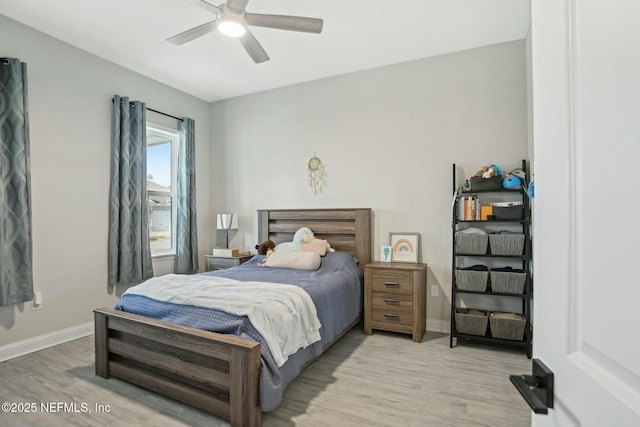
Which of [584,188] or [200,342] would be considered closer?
[584,188]

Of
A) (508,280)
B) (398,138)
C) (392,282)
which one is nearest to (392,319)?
(392,282)

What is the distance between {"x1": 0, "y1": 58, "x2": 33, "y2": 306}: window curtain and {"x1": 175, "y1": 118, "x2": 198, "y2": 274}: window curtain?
1680 millimetres

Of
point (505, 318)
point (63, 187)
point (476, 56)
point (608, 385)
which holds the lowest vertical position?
point (505, 318)

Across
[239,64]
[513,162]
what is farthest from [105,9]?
[513,162]

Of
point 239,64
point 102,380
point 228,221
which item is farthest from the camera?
point 228,221

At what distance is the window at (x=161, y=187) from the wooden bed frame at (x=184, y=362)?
6.61 ft

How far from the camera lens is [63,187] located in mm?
3242

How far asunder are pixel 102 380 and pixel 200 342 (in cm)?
108

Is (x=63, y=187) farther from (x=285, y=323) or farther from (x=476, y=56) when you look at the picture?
(x=476, y=56)

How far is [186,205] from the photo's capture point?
4.50 meters

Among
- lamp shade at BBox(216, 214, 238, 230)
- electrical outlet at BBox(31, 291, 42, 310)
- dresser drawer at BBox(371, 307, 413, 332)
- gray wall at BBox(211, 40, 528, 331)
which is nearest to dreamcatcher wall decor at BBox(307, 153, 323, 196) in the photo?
gray wall at BBox(211, 40, 528, 331)

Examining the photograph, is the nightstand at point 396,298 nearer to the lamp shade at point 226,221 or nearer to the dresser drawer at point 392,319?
the dresser drawer at point 392,319

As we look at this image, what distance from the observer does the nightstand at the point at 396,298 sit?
3191mm

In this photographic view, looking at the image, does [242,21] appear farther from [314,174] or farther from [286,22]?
[314,174]
